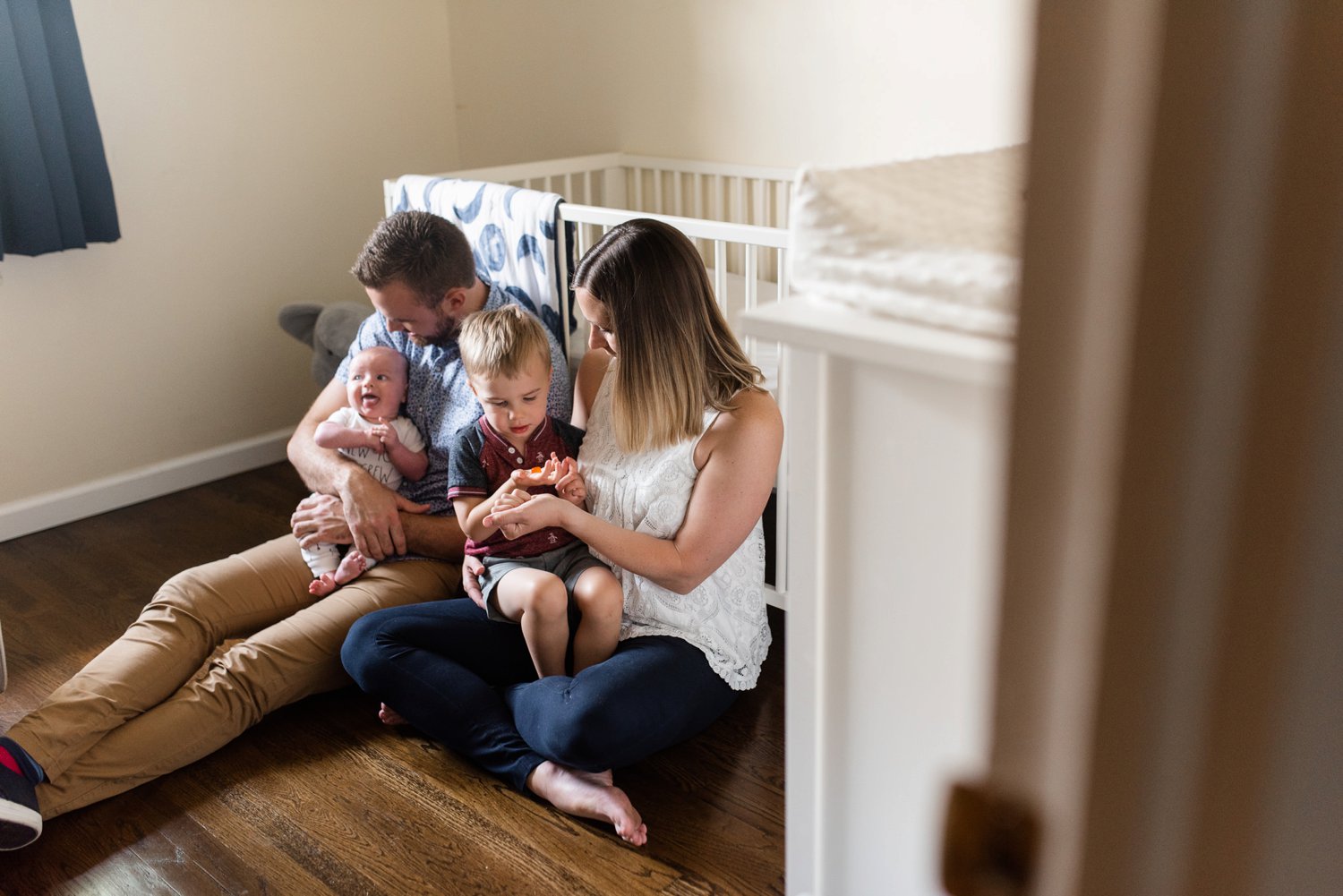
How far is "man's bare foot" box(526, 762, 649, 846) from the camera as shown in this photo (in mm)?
1488

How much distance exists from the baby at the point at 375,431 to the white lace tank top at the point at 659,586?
417 mm

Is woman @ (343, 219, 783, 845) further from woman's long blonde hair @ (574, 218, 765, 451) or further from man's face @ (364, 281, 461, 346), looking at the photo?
man's face @ (364, 281, 461, 346)

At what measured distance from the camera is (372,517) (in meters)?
1.89

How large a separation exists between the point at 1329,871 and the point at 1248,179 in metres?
0.14

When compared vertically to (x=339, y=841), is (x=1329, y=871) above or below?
above

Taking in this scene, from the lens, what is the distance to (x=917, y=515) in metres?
0.59

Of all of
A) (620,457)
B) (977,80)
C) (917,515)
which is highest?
(977,80)

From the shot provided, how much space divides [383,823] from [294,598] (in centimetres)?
51

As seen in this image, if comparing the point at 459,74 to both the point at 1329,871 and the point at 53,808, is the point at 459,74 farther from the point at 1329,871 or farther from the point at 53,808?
the point at 1329,871

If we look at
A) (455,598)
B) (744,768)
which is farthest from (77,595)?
(744,768)

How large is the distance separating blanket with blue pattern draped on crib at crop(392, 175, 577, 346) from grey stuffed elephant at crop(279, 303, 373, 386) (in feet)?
1.61

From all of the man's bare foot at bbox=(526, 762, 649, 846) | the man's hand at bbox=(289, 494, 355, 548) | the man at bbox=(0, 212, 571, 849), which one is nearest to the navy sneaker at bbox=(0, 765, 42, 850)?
the man at bbox=(0, 212, 571, 849)

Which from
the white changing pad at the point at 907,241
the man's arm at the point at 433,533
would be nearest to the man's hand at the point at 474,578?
the man's arm at the point at 433,533

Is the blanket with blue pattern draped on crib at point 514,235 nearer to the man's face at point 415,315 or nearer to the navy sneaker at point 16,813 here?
the man's face at point 415,315
